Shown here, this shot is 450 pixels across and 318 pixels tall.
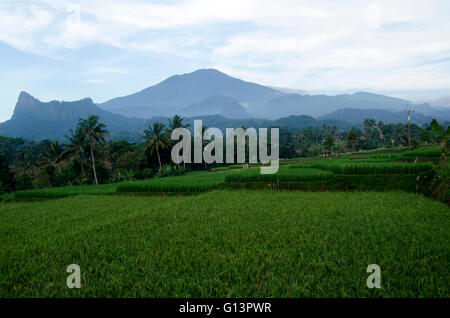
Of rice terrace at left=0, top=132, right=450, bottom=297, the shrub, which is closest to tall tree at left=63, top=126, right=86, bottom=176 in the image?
the shrub

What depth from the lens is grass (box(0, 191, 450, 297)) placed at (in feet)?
13.8

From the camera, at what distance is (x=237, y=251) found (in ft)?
18.8

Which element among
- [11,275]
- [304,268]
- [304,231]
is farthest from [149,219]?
[304,268]

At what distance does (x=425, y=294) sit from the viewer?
3.80m

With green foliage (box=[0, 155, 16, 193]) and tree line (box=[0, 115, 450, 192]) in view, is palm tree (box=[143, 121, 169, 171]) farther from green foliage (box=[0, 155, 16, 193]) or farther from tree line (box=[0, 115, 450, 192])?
green foliage (box=[0, 155, 16, 193])

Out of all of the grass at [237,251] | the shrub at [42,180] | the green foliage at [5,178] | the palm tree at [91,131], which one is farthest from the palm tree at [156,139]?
the grass at [237,251]

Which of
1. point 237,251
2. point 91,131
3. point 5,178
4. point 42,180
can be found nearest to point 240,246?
point 237,251

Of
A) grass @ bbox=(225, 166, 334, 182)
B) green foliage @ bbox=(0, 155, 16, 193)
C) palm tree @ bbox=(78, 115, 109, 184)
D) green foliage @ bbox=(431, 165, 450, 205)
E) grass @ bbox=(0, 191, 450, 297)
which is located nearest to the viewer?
grass @ bbox=(0, 191, 450, 297)

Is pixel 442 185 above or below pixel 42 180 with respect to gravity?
above

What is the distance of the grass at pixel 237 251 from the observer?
4.22 meters

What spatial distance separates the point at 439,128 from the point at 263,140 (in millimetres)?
41038

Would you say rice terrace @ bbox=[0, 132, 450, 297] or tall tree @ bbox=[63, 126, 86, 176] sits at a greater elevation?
tall tree @ bbox=[63, 126, 86, 176]

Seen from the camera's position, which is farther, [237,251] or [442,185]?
[442,185]

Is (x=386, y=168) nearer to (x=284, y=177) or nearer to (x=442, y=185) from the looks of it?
→ (x=442, y=185)
